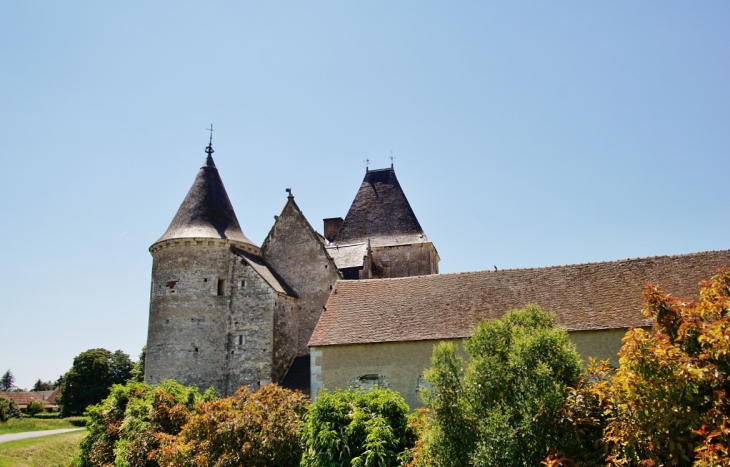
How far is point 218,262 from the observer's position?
21953 mm

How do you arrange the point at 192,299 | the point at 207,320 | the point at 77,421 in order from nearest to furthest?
the point at 207,320
the point at 192,299
the point at 77,421

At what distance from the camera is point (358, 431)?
1019 centimetres

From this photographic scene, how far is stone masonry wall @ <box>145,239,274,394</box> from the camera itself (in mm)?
20438

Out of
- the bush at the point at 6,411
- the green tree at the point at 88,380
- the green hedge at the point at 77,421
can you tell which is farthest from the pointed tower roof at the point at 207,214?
the green tree at the point at 88,380

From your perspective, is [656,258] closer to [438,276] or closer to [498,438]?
[438,276]

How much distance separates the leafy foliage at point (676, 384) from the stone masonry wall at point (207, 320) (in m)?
15.5

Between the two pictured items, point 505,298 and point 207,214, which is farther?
point 207,214

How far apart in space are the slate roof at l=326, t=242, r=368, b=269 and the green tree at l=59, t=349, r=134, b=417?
2957 cm

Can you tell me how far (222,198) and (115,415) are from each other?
10268 mm

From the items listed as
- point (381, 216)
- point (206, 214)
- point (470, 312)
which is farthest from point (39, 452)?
point (381, 216)

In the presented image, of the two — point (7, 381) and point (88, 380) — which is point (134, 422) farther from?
point (7, 381)

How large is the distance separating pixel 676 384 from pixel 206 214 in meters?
19.9

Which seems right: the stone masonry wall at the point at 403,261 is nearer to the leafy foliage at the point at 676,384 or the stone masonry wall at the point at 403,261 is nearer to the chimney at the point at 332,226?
the chimney at the point at 332,226

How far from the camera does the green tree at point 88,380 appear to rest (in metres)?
44.3
